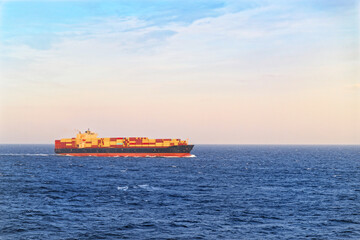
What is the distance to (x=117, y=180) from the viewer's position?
241 feet

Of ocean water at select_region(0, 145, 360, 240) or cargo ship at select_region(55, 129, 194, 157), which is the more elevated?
cargo ship at select_region(55, 129, 194, 157)

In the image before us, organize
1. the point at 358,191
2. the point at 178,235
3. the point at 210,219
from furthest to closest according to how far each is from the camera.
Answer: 1. the point at 358,191
2. the point at 210,219
3. the point at 178,235

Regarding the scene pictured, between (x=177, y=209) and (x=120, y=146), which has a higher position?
(x=120, y=146)

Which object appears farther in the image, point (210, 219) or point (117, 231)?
point (210, 219)

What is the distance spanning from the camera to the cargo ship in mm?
145250

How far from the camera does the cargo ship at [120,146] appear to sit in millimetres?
145250

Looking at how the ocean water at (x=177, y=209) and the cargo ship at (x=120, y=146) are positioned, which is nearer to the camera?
the ocean water at (x=177, y=209)

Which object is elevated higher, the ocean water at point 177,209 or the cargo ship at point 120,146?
the cargo ship at point 120,146

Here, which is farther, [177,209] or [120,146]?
[120,146]

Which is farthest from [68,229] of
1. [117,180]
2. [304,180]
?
[304,180]

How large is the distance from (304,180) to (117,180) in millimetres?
41289

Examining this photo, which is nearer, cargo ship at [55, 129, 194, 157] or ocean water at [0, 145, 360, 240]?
ocean water at [0, 145, 360, 240]

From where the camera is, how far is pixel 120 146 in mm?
151250

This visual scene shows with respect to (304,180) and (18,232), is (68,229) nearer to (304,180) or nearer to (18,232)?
(18,232)
